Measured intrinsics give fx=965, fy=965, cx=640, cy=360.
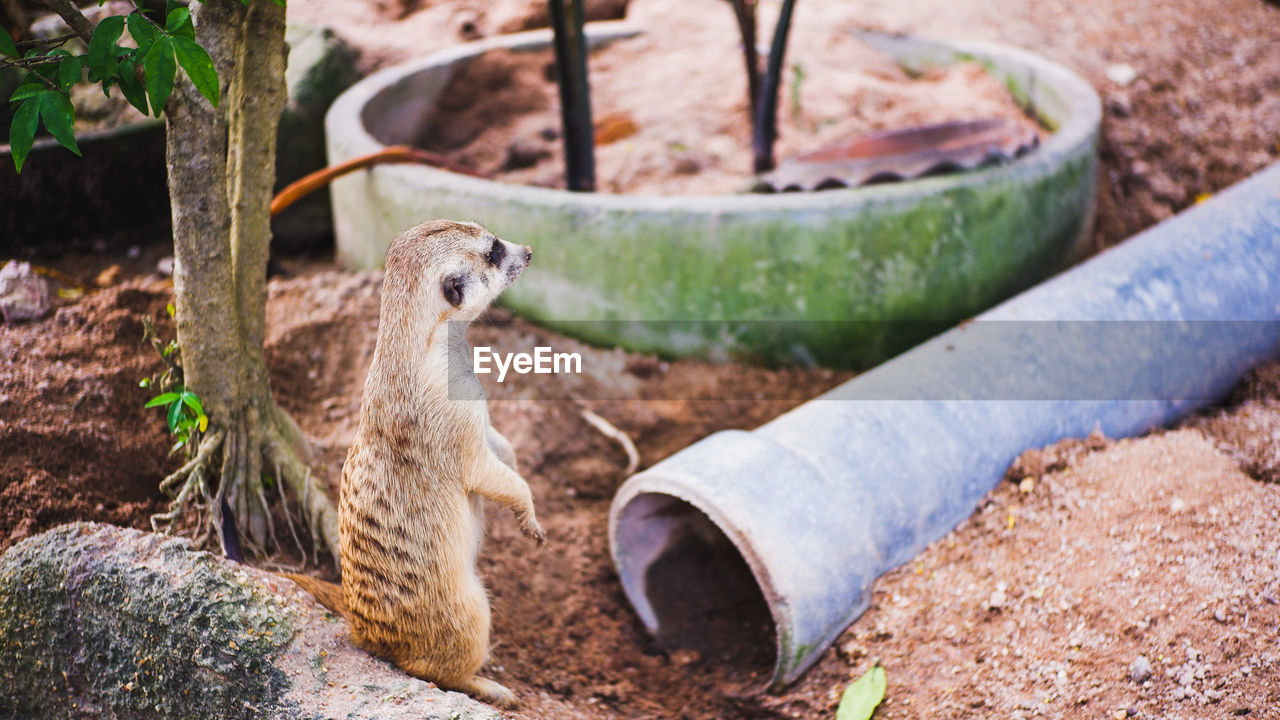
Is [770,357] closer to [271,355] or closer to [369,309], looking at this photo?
[369,309]

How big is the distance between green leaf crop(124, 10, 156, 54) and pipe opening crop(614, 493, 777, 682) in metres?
1.67

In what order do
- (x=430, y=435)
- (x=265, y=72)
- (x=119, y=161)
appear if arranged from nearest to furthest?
(x=430, y=435) → (x=265, y=72) → (x=119, y=161)

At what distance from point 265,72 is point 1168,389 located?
2955mm

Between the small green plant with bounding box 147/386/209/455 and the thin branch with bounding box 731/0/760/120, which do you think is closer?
the small green plant with bounding box 147/386/209/455

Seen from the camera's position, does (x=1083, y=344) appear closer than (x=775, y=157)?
Yes

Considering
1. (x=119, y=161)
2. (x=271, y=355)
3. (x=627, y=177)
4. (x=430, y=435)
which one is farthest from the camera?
(x=627, y=177)

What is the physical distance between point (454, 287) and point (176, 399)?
915 millimetres

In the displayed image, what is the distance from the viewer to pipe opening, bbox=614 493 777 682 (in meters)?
2.83

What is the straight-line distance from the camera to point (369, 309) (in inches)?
140

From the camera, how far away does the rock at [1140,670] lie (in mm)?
2158

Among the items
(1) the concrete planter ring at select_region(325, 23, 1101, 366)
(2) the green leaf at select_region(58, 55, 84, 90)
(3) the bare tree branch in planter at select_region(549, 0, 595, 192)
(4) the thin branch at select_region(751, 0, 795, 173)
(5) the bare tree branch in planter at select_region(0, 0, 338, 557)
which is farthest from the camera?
(4) the thin branch at select_region(751, 0, 795, 173)

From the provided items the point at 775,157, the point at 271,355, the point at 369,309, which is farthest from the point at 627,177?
the point at 271,355

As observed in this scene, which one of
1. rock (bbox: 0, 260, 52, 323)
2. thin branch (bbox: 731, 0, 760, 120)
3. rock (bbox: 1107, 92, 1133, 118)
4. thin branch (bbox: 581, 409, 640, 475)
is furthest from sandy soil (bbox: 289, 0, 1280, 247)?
rock (bbox: 0, 260, 52, 323)

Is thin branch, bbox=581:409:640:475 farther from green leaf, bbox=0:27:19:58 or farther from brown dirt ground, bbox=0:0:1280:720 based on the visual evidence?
green leaf, bbox=0:27:19:58
